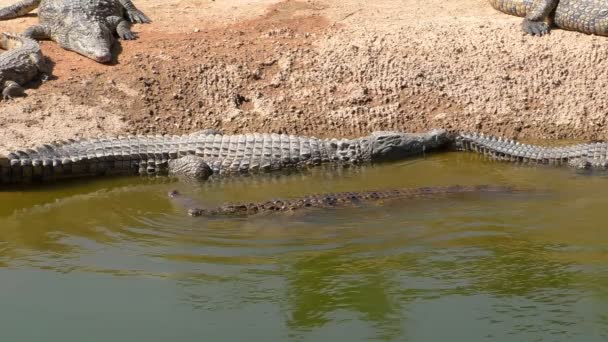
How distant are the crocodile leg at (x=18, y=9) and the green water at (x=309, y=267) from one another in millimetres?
4180

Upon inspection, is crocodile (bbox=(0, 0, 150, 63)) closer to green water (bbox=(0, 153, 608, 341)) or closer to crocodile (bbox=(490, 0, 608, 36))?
green water (bbox=(0, 153, 608, 341))

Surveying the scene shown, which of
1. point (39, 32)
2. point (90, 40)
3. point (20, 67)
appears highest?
point (39, 32)

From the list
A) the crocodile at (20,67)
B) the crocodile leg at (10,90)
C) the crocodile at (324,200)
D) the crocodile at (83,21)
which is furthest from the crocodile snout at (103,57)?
the crocodile at (324,200)

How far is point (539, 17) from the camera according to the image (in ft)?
33.7

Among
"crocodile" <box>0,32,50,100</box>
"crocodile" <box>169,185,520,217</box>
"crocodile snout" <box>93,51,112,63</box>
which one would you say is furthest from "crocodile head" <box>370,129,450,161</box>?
"crocodile" <box>0,32,50,100</box>

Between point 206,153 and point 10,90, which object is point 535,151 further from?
point 10,90

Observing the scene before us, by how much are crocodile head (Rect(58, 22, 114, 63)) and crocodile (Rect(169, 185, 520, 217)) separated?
2.97m

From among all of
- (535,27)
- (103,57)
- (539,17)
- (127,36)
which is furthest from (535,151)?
(127,36)

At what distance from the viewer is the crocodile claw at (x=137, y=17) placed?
11.2 m

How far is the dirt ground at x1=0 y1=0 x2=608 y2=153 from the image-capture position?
9406 millimetres

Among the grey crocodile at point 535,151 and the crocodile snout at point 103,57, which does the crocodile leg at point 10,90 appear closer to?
the crocodile snout at point 103,57

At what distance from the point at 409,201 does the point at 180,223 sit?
1736 millimetres

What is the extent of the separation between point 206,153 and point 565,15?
14.0 feet

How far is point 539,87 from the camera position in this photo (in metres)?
9.64
